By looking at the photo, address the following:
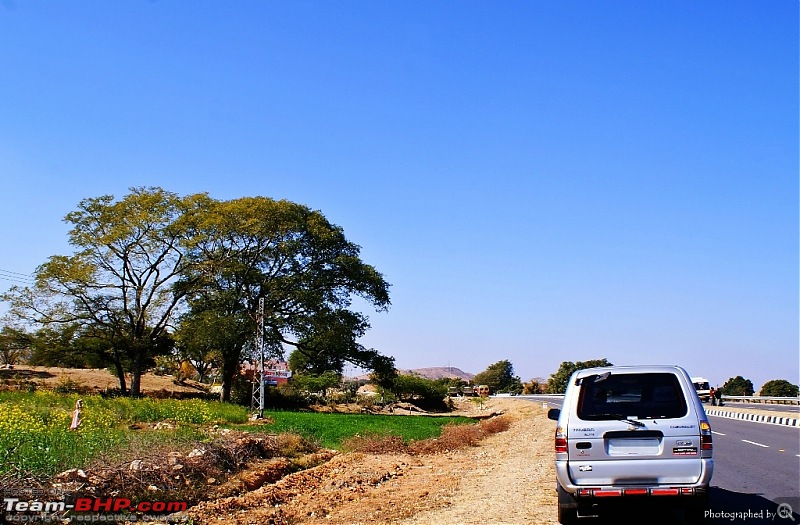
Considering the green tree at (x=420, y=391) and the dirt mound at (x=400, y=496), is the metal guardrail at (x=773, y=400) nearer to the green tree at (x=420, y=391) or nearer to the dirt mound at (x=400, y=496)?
the green tree at (x=420, y=391)

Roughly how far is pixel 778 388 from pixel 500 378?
68.1m

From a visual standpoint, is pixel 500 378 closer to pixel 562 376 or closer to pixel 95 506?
pixel 562 376

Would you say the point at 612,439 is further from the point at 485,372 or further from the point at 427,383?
the point at 485,372

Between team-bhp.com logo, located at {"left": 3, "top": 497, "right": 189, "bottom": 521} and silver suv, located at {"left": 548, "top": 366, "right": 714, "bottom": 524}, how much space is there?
19.6 feet

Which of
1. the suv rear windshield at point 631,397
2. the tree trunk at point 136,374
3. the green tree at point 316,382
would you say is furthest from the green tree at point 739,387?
the suv rear windshield at point 631,397

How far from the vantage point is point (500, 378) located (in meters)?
149

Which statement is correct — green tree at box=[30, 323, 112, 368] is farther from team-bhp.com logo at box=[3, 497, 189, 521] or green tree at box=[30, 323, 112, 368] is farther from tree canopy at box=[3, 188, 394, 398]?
team-bhp.com logo at box=[3, 497, 189, 521]

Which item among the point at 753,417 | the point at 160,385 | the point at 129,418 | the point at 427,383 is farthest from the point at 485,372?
the point at 129,418

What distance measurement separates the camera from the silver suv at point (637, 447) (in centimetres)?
811

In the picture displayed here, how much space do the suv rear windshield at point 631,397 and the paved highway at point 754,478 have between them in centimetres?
169

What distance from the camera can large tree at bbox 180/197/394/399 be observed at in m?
47.6

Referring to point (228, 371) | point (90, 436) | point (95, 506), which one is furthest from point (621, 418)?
point (228, 371)

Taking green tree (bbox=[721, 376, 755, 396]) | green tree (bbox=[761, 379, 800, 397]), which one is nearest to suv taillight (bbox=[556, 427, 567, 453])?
green tree (bbox=[761, 379, 800, 397])

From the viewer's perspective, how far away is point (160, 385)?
180ft
